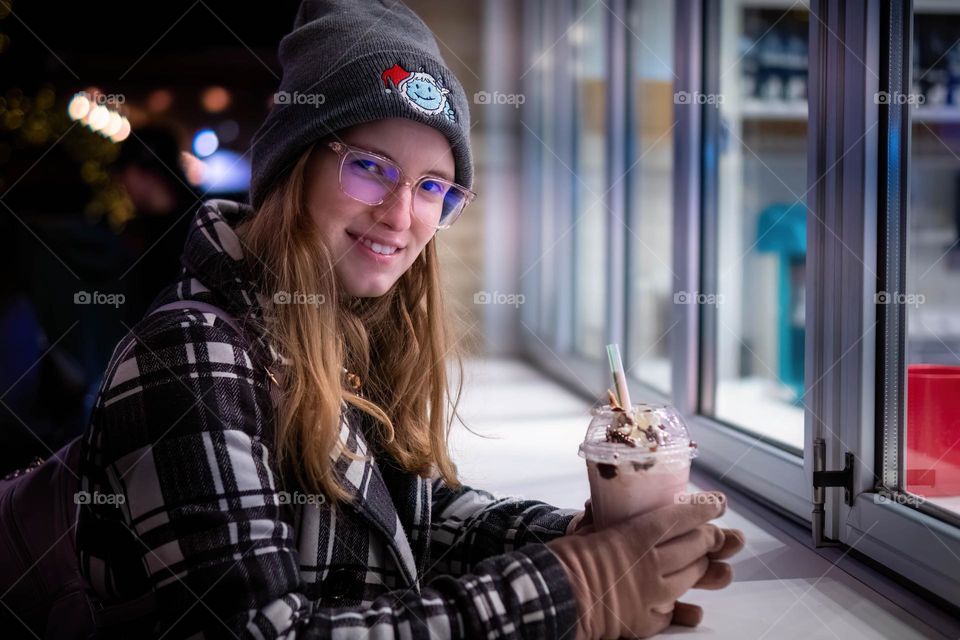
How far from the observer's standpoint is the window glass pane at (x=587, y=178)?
11.3 ft

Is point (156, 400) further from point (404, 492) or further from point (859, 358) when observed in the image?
point (859, 358)

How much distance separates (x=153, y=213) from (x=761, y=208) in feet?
8.00

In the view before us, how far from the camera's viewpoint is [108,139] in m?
3.80

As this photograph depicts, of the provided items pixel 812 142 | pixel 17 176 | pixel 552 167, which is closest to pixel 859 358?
pixel 812 142

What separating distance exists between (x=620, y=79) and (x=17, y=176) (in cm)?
311

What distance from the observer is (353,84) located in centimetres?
105
